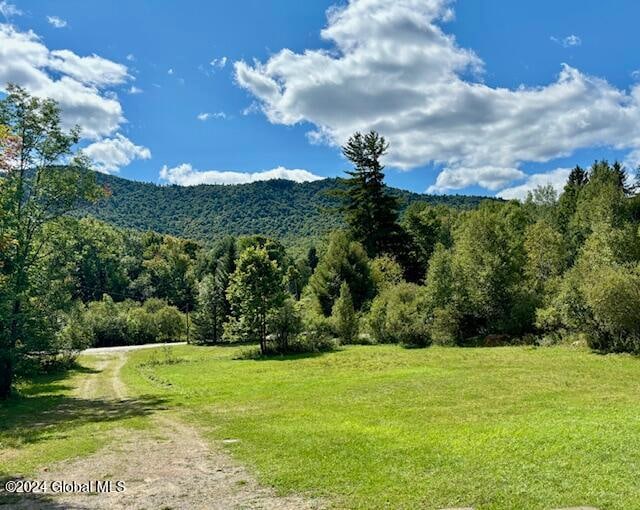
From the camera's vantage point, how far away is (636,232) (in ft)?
144

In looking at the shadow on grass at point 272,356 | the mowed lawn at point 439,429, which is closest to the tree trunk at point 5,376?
the mowed lawn at point 439,429

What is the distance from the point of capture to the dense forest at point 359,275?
89.1ft

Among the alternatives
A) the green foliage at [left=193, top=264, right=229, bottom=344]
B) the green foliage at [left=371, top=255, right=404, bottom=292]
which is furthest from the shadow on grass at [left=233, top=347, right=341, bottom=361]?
the green foliage at [left=193, top=264, right=229, bottom=344]

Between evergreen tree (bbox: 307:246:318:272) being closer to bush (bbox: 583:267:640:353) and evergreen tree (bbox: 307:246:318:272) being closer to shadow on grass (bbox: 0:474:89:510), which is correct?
bush (bbox: 583:267:640:353)

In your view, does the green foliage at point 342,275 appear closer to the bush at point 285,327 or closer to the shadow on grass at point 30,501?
the bush at point 285,327

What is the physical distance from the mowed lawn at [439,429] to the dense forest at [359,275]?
282 inches

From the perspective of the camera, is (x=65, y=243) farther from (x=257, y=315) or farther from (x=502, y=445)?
(x=502, y=445)

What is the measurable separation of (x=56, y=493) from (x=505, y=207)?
79272mm

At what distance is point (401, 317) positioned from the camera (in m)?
46.4

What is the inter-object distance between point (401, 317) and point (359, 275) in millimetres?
13929

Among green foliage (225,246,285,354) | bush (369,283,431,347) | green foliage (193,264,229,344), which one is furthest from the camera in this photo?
green foliage (193,264,229,344)

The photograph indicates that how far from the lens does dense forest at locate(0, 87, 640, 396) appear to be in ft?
89.1

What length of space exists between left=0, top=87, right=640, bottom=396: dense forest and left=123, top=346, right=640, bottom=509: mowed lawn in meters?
7.15

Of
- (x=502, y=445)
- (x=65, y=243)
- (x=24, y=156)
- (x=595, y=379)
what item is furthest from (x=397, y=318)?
(x=502, y=445)
